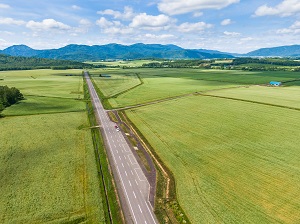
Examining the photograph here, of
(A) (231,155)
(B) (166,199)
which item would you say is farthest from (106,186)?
(A) (231,155)

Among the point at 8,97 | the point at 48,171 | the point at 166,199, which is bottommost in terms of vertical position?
the point at 166,199

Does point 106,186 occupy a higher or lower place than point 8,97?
lower

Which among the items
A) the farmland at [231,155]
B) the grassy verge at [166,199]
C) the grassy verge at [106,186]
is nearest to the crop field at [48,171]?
the grassy verge at [106,186]

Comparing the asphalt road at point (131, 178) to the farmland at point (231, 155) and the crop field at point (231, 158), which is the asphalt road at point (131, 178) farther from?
the crop field at point (231, 158)

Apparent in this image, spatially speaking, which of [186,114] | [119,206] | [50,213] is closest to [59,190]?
[50,213]

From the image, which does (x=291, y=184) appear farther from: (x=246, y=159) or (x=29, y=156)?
(x=29, y=156)

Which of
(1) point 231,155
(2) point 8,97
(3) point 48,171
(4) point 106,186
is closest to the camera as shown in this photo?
(4) point 106,186

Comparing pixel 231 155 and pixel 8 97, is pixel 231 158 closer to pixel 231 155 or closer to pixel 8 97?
pixel 231 155
